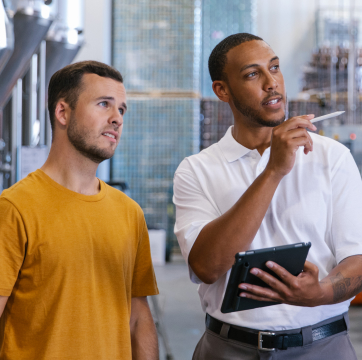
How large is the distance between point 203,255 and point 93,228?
287 mm

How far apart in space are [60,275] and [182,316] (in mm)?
3282

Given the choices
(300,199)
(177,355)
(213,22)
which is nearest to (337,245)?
(300,199)

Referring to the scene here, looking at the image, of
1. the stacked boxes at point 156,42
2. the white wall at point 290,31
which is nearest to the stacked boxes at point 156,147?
the stacked boxes at point 156,42

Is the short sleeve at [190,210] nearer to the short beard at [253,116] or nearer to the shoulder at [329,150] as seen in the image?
the short beard at [253,116]

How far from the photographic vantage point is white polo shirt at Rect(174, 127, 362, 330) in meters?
1.18

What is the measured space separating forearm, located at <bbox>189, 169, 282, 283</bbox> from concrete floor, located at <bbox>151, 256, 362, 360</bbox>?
2.22 metres

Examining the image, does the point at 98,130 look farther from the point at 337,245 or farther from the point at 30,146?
the point at 30,146

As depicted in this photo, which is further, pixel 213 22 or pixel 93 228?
pixel 213 22

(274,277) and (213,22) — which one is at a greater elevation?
(213,22)

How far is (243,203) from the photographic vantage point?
1.12 metres

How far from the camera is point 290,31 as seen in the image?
9297mm

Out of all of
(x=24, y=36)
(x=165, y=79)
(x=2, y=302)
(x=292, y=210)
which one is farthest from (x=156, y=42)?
(x=2, y=302)

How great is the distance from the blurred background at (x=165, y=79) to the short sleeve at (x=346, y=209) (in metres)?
1.72

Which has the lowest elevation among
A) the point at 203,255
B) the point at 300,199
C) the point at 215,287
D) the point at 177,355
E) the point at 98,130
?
the point at 177,355
